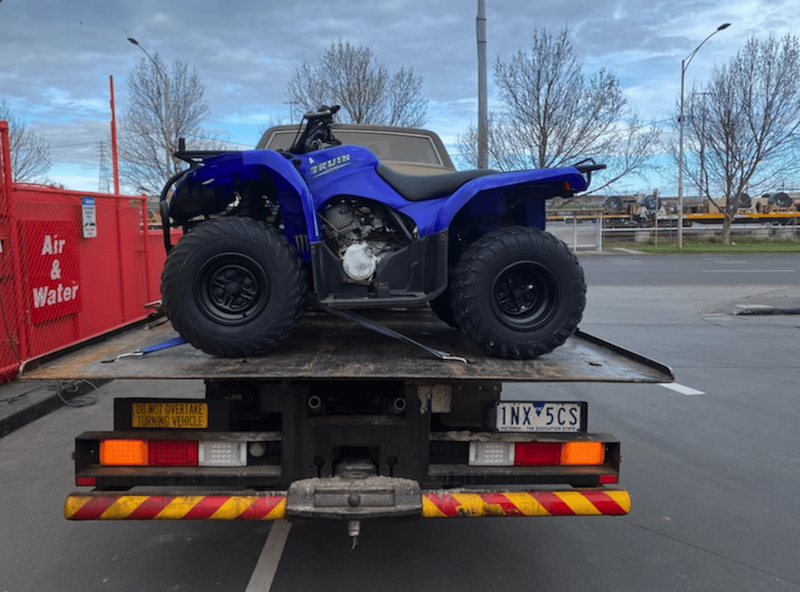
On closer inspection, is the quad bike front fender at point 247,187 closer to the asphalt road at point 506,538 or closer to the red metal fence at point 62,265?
the asphalt road at point 506,538

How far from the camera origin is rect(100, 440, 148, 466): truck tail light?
289cm

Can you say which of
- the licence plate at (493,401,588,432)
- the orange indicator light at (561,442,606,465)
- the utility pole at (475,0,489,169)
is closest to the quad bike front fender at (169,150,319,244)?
the licence plate at (493,401,588,432)

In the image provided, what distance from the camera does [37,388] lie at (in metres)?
6.23

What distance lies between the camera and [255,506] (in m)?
2.72

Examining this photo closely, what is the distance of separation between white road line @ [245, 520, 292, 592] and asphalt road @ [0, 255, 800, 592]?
0.01 m

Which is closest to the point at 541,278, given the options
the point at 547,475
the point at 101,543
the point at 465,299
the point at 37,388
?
the point at 465,299

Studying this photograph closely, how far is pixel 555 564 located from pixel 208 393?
197cm

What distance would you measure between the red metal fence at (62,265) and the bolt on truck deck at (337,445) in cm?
274

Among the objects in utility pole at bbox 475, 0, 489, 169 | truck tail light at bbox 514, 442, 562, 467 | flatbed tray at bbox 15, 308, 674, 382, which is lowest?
truck tail light at bbox 514, 442, 562, 467

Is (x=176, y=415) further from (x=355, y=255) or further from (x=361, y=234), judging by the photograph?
(x=361, y=234)

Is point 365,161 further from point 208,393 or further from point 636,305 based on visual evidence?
point 636,305

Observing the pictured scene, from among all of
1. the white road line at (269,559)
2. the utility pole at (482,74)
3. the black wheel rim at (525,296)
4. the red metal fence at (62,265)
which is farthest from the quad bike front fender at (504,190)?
the utility pole at (482,74)

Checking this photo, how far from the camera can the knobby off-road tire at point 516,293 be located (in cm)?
313

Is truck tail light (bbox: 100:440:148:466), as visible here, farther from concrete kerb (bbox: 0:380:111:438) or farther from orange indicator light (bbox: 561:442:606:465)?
concrete kerb (bbox: 0:380:111:438)
